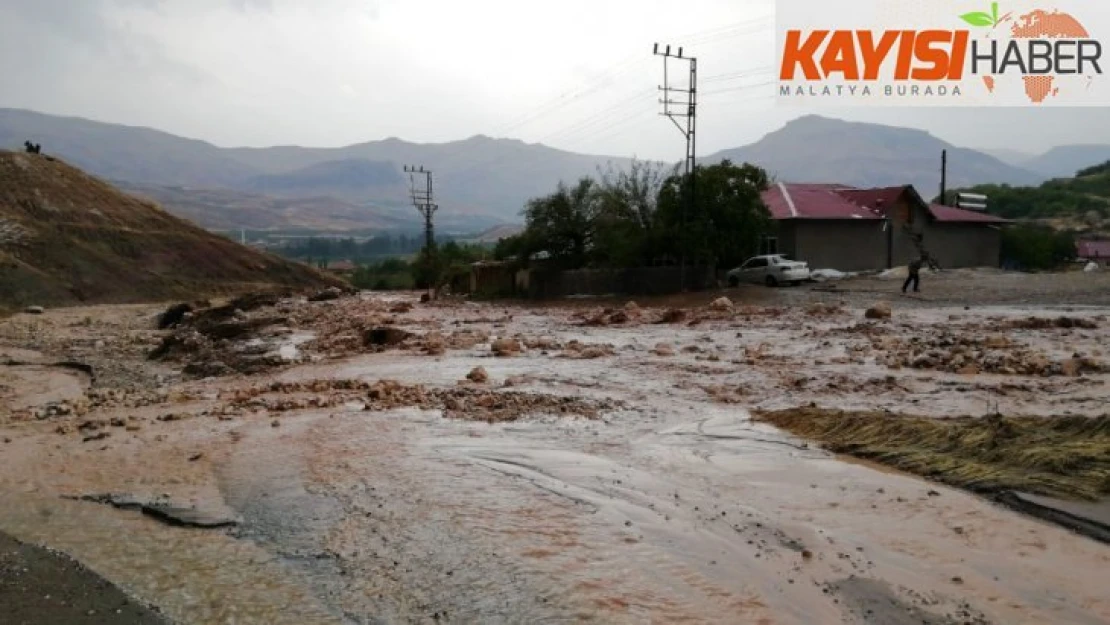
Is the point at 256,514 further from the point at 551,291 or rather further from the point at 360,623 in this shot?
the point at 551,291

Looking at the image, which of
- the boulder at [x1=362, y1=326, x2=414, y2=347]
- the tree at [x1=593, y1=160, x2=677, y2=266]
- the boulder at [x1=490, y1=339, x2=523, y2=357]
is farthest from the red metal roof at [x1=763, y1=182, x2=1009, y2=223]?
the boulder at [x1=490, y1=339, x2=523, y2=357]

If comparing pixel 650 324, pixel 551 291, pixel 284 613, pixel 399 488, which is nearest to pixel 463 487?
pixel 399 488

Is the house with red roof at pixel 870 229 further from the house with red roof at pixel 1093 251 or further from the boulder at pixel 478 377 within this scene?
the boulder at pixel 478 377

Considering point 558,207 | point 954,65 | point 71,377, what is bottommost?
point 71,377

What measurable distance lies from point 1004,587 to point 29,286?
158 ft

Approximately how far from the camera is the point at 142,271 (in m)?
51.4

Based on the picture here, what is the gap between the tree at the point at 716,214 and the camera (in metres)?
33.3

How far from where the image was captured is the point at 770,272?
1309 inches

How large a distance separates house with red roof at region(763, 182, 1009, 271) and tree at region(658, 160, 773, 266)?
358 centimetres

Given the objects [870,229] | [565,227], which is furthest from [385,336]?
[870,229]

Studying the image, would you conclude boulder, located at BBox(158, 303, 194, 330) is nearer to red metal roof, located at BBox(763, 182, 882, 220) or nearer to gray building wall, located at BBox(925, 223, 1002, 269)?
red metal roof, located at BBox(763, 182, 882, 220)

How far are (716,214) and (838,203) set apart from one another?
31.7ft

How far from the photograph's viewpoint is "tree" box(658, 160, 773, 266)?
1310 inches

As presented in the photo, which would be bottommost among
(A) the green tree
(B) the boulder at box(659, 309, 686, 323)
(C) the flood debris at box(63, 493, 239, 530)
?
(C) the flood debris at box(63, 493, 239, 530)
